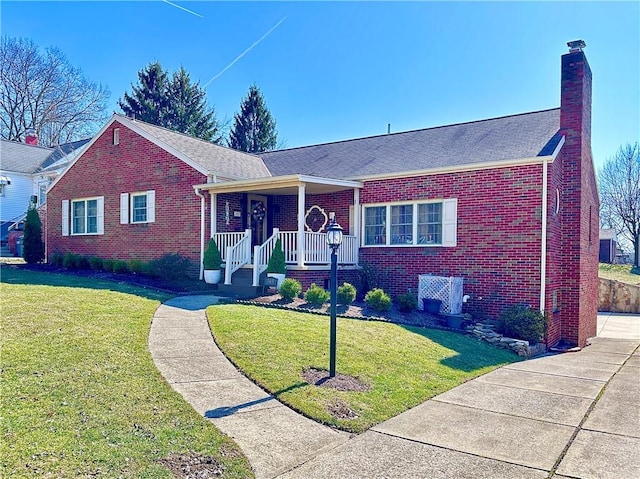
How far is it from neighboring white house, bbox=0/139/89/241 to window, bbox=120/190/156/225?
43.1 feet

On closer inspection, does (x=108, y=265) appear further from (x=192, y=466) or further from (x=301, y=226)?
(x=192, y=466)

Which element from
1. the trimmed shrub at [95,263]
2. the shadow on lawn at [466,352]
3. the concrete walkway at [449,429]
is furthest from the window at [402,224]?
the trimmed shrub at [95,263]

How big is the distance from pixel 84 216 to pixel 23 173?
1388 cm

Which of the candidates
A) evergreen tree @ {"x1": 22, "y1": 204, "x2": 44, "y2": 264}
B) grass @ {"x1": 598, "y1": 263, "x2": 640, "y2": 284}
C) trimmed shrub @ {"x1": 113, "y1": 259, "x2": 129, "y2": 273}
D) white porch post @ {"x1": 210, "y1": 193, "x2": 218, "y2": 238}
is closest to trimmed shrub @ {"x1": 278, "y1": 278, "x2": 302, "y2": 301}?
white porch post @ {"x1": 210, "y1": 193, "x2": 218, "y2": 238}

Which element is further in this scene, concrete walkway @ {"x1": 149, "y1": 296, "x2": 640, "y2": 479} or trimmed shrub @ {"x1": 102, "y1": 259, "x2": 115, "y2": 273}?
trimmed shrub @ {"x1": 102, "y1": 259, "x2": 115, "y2": 273}

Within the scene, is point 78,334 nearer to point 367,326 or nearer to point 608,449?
point 367,326

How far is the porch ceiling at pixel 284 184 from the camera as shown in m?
12.4

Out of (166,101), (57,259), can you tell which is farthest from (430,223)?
(166,101)

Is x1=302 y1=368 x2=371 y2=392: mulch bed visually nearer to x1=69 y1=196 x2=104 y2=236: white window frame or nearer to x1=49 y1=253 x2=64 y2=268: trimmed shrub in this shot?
x1=69 y1=196 x2=104 y2=236: white window frame

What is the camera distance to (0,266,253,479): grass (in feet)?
12.0

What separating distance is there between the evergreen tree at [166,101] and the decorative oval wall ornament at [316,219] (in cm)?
2445

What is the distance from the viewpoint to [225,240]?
1401 centimetres

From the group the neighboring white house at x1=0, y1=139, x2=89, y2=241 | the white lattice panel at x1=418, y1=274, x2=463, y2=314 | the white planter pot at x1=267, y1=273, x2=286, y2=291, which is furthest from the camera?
the neighboring white house at x1=0, y1=139, x2=89, y2=241

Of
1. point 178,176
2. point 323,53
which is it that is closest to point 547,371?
point 178,176
